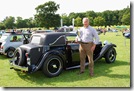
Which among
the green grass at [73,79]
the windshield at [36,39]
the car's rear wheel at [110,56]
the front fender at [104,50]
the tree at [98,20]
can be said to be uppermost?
the tree at [98,20]

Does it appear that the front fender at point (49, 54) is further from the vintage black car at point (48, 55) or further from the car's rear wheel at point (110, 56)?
the car's rear wheel at point (110, 56)

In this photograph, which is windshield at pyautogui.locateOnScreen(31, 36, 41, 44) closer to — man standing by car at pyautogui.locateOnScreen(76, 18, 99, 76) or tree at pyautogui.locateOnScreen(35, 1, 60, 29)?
man standing by car at pyautogui.locateOnScreen(76, 18, 99, 76)

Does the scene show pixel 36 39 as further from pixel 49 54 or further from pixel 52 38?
pixel 49 54

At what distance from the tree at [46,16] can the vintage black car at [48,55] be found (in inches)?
2375

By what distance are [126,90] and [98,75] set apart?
1340mm

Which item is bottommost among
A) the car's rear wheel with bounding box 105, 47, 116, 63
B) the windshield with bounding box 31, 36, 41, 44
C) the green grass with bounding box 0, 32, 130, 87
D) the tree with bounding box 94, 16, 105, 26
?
the green grass with bounding box 0, 32, 130, 87

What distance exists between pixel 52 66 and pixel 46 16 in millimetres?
64440

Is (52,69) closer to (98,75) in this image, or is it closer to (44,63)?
(44,63)

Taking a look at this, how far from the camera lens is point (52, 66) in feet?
21.4

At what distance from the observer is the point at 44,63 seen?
6.30 meters

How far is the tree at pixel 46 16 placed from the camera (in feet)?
222

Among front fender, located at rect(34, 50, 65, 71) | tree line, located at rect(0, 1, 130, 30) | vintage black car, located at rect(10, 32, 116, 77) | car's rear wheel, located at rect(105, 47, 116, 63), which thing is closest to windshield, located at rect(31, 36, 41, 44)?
vintage black car, located at rect(10, 32, 116, 77)

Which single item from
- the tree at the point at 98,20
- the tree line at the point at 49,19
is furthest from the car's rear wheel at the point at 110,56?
the tree at the point at 98,20

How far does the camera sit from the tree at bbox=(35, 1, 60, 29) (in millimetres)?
67688
